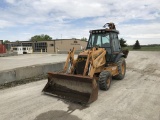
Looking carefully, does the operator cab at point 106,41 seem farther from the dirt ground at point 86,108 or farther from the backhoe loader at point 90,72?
the dirt ground at point 86,108

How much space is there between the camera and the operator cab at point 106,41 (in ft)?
30.0

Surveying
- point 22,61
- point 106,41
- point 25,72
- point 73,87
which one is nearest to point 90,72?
point 73,87

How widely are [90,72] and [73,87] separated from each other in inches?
32.3

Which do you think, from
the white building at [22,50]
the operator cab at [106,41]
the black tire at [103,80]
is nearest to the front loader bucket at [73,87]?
the black tire at [103,80]

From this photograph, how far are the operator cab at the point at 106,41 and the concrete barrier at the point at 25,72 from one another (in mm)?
3487

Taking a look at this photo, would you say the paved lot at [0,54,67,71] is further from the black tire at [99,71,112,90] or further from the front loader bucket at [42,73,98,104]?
the black tire at [99,71,112,90]

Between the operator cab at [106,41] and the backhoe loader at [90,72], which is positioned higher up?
the operator cab at [106,41]

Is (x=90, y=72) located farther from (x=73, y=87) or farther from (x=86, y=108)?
(x=86, y=108)

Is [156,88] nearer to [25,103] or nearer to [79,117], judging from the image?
[79,117]

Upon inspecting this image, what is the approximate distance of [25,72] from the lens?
34.2 feet

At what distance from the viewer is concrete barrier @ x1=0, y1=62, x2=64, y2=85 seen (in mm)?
9332

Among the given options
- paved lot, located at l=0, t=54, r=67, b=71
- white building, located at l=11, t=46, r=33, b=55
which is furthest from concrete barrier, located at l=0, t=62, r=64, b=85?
white building, located at l=11, t=46, r=33, b=55

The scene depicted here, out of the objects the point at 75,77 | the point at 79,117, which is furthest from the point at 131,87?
the point at 79,117

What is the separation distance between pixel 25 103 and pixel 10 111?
29.3 inches
